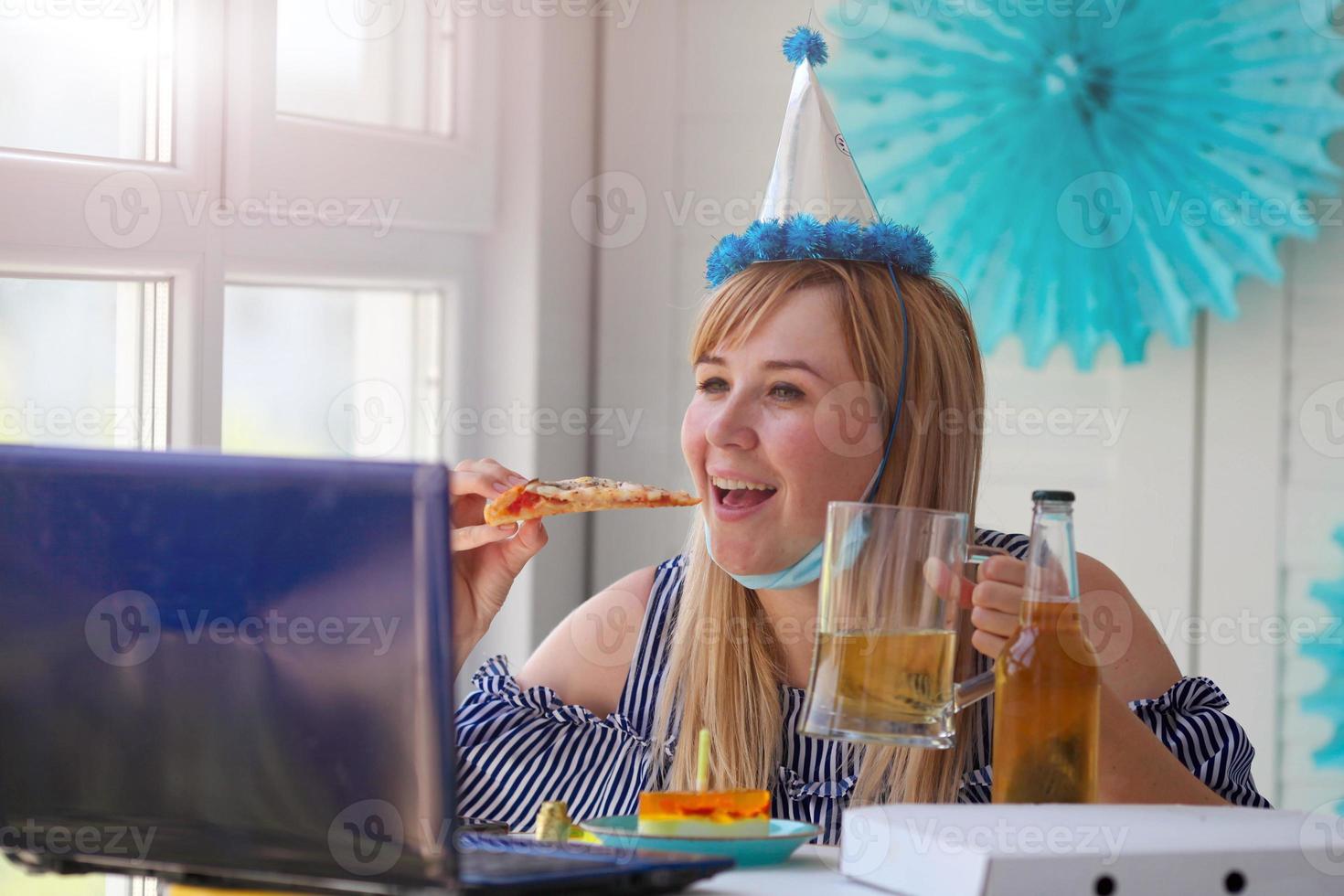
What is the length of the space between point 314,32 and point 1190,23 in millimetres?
1324

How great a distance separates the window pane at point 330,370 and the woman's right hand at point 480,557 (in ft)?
2.01

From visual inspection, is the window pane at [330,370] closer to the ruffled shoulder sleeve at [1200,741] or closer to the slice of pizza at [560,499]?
the slice of pizza at [560,499]

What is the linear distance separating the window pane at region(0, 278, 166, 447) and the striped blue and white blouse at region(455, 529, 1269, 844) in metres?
0.70

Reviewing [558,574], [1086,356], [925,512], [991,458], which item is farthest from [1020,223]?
[925,512]

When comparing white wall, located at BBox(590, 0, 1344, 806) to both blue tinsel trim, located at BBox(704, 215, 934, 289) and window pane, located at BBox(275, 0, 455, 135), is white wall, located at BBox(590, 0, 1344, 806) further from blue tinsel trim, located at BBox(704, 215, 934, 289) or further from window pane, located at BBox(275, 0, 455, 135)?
blue tinsel trim, located at BBox(704, 215, 934, 289)

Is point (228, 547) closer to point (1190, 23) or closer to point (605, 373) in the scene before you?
point (1190, 23)

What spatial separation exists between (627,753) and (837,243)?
0.61m

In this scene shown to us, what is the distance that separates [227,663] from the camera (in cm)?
83

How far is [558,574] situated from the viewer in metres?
2.80

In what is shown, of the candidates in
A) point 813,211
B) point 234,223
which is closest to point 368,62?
point 234,223

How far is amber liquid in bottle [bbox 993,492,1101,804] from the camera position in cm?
112

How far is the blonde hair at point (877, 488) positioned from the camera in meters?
1.64

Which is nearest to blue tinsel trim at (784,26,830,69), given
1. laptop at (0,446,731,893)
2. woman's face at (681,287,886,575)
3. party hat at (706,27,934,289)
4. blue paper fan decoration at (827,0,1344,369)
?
party hat at (706,27,934,289)

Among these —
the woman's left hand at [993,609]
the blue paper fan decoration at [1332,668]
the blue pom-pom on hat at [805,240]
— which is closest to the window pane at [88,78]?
the blue pom-pom on hat at [805,240]
